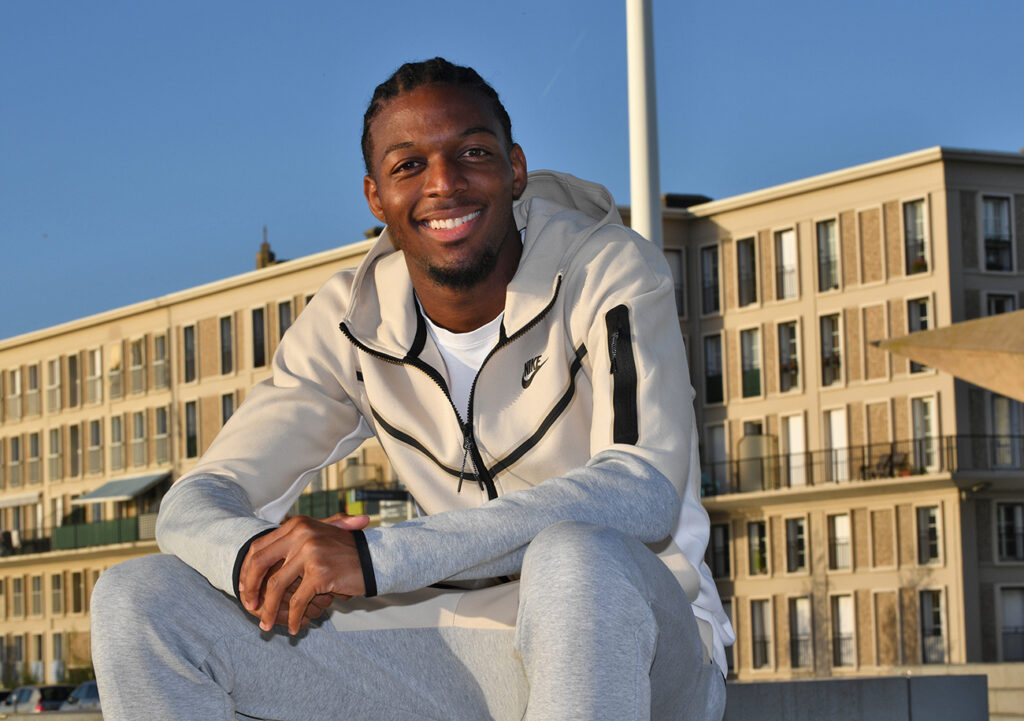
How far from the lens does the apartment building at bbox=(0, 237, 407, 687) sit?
181 ft

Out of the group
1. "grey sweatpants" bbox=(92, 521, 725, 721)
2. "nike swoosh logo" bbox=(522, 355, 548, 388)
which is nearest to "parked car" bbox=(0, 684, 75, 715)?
"nike swoosh logo" bbox=(522, 355, 548, 388)

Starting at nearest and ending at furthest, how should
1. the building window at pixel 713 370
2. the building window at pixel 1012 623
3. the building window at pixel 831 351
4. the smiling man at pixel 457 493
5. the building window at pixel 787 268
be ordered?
the smiling man at pixel 457 493
the building window at pixel 1012 623
the building window at pixel 831 351
the building window at pixel 787 268
the building window at pixel 713 370

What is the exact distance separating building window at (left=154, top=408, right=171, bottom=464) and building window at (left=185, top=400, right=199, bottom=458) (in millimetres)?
885

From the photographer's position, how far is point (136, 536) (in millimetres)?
→ 56031

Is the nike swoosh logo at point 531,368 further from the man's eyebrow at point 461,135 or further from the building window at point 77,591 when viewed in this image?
the building window at point 77,591

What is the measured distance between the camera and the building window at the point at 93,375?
60750 mm

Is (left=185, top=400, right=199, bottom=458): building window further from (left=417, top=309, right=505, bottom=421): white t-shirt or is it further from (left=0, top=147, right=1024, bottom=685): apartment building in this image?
(left=417, top=309, right=505, bottom=421): white t-shirt

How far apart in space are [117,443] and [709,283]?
22587mm

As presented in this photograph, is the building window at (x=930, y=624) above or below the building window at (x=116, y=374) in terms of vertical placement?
below

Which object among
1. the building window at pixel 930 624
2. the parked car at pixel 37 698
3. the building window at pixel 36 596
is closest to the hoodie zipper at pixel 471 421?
the parked car at pixel 37 698

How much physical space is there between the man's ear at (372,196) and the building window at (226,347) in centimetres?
5342

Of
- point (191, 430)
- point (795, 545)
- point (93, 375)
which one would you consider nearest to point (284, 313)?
point (191, 430)

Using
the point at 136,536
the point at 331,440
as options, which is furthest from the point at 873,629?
the point at 331,440

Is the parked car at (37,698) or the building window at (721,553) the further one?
the building window at (721,553)
